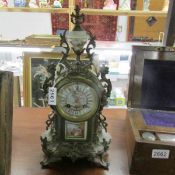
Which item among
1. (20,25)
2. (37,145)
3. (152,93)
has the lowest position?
(37,145)

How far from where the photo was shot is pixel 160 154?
2.19 ft

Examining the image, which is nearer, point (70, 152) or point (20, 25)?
point (70, 152)

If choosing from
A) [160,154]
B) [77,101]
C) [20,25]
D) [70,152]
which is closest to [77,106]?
[77,101]

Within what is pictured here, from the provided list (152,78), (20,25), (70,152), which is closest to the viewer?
(70,152)

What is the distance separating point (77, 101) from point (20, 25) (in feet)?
6.60

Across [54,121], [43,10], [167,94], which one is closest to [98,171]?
[54,121]

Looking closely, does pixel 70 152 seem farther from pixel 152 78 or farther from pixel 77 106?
pixel 152 78

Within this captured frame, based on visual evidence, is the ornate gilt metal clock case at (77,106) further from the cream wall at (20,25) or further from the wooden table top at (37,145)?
the cream wall at (20,25)

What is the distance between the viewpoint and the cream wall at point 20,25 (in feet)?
8.06

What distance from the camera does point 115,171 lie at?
28.5 inches

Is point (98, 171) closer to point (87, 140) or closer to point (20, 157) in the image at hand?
point (87, 140)

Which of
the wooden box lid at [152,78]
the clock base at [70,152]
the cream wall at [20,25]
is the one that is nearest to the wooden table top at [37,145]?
the clock base at [70,152]

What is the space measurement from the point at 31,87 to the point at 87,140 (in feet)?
1.88

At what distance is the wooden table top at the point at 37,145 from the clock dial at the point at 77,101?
0.51 ft
